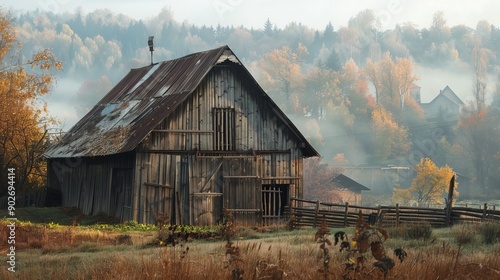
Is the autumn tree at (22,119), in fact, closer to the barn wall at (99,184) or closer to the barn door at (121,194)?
the barn wall at (99,184)

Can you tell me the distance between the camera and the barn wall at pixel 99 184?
33.5 meters

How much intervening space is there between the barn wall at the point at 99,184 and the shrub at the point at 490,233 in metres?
15.3

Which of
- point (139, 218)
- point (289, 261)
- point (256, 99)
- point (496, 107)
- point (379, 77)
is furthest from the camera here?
point (379, 77)

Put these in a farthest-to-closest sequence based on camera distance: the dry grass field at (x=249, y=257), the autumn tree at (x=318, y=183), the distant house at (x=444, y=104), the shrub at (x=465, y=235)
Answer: the distant house at (x=444, y=104), the autumn tree at (x=318, y=183), the shrub at (x=465, y=235), the dry grass field at (x=249, y=257)

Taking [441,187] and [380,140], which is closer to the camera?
[441,187]

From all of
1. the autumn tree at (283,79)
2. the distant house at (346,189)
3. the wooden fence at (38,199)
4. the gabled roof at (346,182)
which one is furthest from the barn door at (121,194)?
the autumn tree at (283,79)

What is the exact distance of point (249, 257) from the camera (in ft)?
45.8

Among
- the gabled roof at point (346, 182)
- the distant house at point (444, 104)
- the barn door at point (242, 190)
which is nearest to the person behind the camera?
the barn door at point (242, 190)

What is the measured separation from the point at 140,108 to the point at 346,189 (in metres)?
62.3

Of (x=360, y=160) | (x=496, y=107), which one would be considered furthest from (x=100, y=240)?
(x=496, y=107)

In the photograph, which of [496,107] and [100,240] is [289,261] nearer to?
[100,240]

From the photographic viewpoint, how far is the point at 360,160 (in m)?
142

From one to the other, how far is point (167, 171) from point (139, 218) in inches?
84.3

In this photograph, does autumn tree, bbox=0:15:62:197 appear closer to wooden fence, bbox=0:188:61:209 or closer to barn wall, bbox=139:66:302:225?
wooden fence, bbox=0:188:61:209
